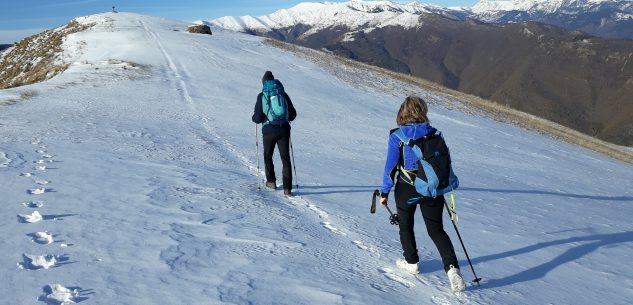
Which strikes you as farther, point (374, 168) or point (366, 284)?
point (374, 168)

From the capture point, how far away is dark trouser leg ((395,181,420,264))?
5.78 m

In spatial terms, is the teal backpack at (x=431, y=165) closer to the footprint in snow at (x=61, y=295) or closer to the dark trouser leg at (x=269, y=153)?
the footprint in snow at (x=61, y=295)

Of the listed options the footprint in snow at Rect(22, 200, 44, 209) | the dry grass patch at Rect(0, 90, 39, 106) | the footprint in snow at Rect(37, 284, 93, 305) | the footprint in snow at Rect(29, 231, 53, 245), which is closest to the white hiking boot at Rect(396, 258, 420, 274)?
the footprint in snow at Rect(37, 284, 93, 305)

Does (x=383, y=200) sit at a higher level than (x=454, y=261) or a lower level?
higher

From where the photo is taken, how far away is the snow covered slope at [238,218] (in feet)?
17.3

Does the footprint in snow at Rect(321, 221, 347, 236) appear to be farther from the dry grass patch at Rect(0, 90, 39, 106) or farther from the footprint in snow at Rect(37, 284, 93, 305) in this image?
the dry grass patch at Rect(0, 90, 39, 106)

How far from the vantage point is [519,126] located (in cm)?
3584

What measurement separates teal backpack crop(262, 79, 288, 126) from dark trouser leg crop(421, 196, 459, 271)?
4212 mm

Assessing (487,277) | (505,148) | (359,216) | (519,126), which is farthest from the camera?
(519,126)

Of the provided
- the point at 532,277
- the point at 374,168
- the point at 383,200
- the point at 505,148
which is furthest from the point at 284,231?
the point at 505,148

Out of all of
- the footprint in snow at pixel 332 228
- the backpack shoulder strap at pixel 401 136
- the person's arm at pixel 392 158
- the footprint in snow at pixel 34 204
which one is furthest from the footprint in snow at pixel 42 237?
the backpack shoulder strap at pixel 401 136

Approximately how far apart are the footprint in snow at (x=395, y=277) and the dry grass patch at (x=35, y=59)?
29.1 metres

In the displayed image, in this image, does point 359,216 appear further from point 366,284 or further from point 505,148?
point 505,148

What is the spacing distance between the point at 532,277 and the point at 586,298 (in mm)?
695
